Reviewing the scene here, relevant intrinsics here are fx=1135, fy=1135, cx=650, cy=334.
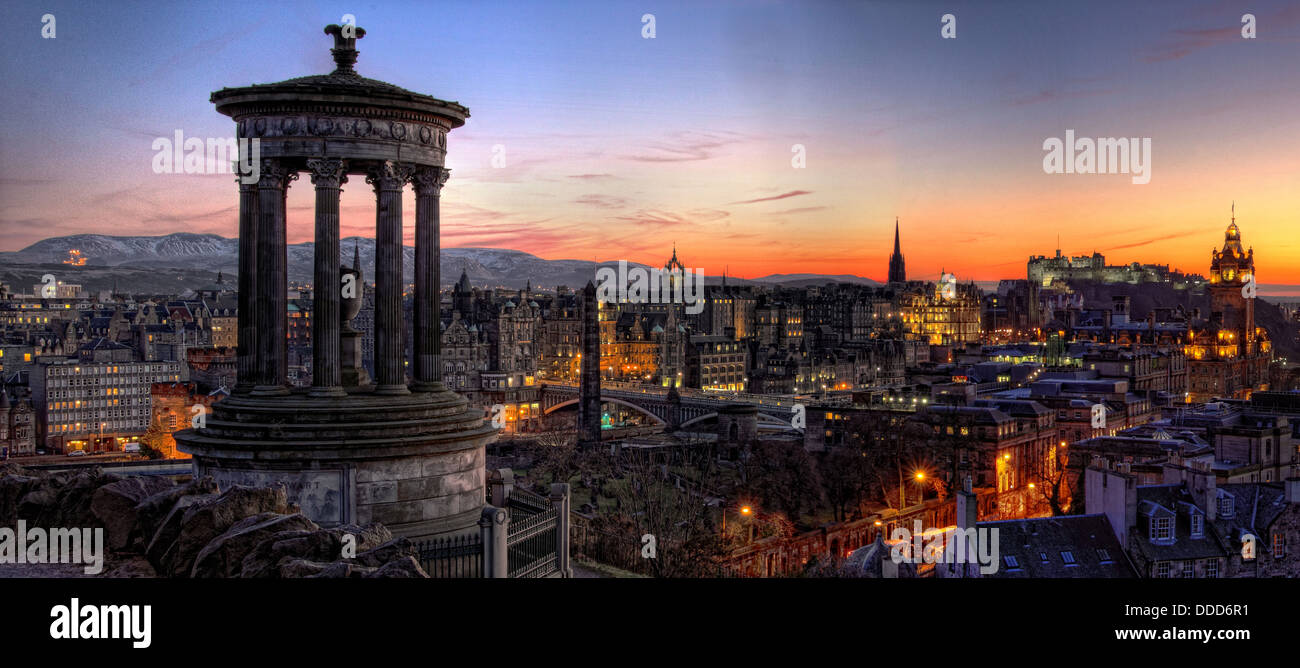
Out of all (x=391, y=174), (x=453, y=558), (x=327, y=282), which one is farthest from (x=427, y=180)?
(x=453, y=558)

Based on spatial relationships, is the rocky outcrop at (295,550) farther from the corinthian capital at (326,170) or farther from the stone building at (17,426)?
the stone building at (17,426)

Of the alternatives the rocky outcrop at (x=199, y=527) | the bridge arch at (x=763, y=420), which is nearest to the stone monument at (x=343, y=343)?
the rocky outcrop at (x=199, y=527)

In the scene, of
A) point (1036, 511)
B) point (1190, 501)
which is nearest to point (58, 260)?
point (1036, 511)

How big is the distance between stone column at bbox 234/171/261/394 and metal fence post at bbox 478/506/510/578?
554 cm

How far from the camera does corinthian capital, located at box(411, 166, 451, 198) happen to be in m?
18.4

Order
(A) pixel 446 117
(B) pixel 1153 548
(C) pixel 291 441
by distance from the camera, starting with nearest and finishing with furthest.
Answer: (C) pixel 291 441 → (A) pixel 446 117 → (B) pixel 1153 548

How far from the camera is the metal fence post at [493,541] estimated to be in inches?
570

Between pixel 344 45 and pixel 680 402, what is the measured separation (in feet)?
279

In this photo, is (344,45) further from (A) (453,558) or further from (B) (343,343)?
(A) (453,558)

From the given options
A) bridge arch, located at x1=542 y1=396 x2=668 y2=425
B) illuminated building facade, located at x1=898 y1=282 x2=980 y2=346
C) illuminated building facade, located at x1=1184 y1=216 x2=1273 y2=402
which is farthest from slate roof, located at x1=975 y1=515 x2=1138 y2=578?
illuminated building facade, located at x1=898 y1=282 x2=980 y2=346

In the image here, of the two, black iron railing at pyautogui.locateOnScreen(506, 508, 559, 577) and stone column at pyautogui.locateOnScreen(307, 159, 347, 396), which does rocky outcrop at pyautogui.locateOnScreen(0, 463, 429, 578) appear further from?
stone column at pyautogui.locateOnScreen(307, 159, 347, 396)
